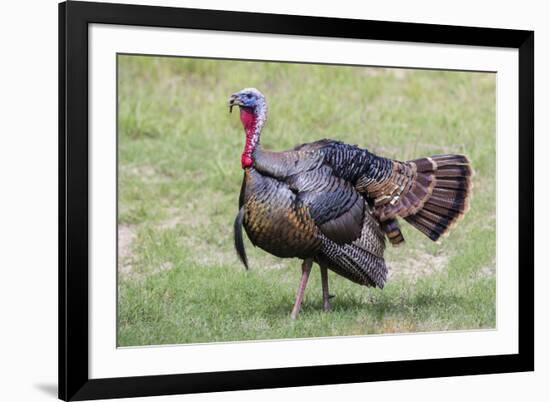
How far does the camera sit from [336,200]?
530 cm

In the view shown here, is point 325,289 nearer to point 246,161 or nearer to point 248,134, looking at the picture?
point 246,161

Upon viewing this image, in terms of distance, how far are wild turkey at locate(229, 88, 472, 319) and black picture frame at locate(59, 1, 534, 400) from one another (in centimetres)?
41

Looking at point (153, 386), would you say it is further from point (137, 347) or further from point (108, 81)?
point (108, 81)

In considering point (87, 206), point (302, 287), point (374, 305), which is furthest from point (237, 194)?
point (87, 206)

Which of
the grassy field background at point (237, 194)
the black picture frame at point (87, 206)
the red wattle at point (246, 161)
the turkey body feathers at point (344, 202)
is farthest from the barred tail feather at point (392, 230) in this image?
the red wattle at point (246, 161)

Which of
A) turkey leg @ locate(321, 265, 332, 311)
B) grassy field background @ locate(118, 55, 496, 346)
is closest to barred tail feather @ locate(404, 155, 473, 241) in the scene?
grassy field background @ locate(118, 55, 496, 346)

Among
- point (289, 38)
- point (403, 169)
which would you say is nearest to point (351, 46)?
point (289, 38)

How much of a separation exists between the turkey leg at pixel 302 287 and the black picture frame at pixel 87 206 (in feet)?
1.18

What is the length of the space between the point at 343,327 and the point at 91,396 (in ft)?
4.51

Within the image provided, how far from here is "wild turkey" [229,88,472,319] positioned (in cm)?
518

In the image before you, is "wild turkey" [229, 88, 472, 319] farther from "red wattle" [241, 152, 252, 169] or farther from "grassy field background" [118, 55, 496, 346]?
"grassy field background" [118, 55, 496, 346]

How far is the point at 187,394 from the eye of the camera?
480 cm

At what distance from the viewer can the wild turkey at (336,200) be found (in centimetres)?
518

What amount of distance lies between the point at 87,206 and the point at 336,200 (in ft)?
4.46
